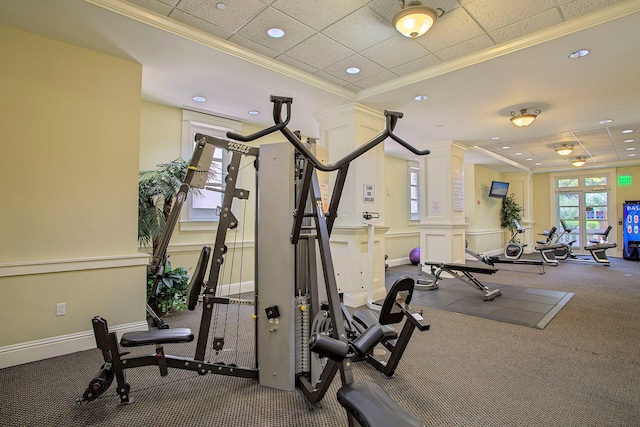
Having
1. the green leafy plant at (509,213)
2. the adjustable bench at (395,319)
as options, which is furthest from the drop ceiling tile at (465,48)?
the green leafy plant at (509,213)

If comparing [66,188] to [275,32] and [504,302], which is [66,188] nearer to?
[275,32]

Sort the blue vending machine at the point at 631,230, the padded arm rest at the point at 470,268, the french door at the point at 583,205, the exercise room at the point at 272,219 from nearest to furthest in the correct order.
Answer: the exercise room at the point at 272,219 < the padded arm rest at the point at 470,268 < the blue vending machine at the point at 631,230 < the french door at the point at 583,205

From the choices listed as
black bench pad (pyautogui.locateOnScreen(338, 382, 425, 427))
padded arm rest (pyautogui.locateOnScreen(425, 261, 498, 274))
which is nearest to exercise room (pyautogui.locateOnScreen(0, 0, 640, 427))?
black bench pad (pyautogui.locateOnScreen(338, 382, 425, 427))

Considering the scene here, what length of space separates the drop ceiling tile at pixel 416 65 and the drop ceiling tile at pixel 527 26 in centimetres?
60

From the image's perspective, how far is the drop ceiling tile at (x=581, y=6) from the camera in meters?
2.46

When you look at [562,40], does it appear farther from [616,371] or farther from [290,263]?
[290,263]

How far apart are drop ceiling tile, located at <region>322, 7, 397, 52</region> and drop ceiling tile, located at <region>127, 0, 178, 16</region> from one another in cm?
127

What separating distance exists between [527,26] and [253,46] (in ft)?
8.10

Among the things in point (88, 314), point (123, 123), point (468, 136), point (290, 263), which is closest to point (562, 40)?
point (290, 263)

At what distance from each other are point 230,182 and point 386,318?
1.47 m

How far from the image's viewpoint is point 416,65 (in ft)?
11.6

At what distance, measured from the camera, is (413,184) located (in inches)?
351

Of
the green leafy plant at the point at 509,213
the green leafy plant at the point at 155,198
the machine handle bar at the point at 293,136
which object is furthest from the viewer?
the green leafy plant at the point at 509,213

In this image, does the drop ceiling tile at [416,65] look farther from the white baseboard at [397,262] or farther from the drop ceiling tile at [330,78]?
the white baseboard at [397,262]
